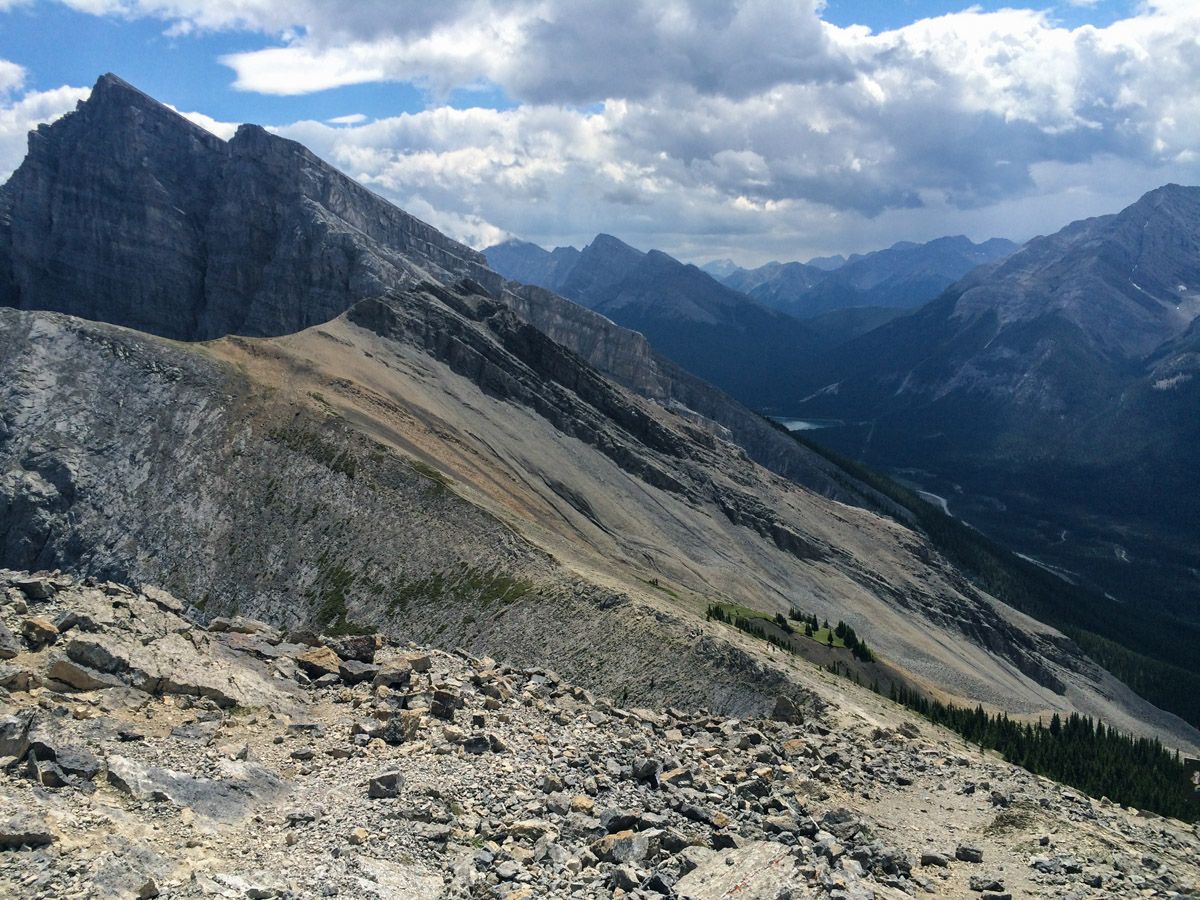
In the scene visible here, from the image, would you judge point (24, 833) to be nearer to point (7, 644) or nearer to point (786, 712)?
point (7, 644)

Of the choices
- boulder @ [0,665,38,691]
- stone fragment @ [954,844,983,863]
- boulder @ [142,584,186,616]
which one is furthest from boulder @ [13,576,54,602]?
stone fragment @ [954,844,983,863]

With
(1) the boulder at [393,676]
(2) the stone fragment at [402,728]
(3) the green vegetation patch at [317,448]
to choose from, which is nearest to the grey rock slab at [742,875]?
(2) the stone fragment at [402,728]

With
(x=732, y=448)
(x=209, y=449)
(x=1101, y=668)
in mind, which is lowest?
(x=1101, y=668)

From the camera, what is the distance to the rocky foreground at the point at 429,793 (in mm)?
24531

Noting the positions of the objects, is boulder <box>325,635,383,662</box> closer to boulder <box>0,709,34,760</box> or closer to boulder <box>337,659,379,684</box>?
boulder <box>337,659,379,684</box>

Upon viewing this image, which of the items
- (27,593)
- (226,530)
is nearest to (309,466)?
(226,530)

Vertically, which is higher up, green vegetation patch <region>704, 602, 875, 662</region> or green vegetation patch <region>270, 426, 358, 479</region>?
green vegetation patch <region>270, 426, 358, 479</region>

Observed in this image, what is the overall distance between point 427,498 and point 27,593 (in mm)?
56449

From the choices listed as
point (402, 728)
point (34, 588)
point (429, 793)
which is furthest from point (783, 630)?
point (34, 588)

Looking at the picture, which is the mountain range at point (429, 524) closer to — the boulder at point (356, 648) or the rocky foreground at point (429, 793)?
the rocky foreground at point (429, 793)

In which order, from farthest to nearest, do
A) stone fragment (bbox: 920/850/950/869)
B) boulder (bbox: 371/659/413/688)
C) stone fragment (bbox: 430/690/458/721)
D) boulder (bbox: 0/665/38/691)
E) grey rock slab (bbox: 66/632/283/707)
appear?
boulder (bbox: 371/659/413/688) → stone fragment (bbox: 430/690/458/721) → grey rock slab (bbox: 66/632/283/707) → stone fragment (bbox: 920/850/950/869) → boulder (bbox: 0/665/38/691)

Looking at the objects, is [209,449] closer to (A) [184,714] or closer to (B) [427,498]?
(B) [427,498]

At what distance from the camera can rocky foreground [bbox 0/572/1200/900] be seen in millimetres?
24531

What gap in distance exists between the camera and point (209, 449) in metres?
97.9
